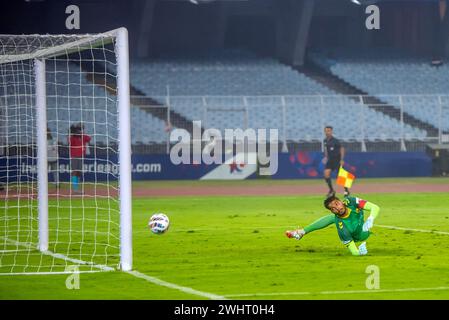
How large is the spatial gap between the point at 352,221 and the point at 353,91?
103 ft

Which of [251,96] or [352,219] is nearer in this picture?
[352,219]

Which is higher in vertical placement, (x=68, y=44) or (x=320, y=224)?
(x=68, y=44)

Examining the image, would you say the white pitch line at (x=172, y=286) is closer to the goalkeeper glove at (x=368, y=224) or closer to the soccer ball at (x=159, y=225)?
the soccer ball at (x=159, y=225)

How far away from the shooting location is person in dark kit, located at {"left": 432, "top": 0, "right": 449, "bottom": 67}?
4775 cm

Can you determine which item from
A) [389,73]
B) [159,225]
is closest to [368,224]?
[159,225]

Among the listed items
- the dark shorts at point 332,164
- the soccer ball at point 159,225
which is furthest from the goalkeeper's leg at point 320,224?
the dark shorts at point 332,164

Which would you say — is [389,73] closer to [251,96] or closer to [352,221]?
[251,96]

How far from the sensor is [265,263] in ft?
46.8

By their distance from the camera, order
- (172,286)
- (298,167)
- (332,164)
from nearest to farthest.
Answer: (172,286)
(332,164)
(298,167)

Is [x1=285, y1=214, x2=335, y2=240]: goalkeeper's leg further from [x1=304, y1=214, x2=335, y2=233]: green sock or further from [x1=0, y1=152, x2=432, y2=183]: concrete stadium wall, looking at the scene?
[x1=0, y1=152, x2=432, y2=183]: concrete stadium wall

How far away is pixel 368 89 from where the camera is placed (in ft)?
150

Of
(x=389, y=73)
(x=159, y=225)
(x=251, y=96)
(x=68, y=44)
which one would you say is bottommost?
(x=159, y=225)

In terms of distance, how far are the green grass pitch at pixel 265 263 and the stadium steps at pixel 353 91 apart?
1930cm
